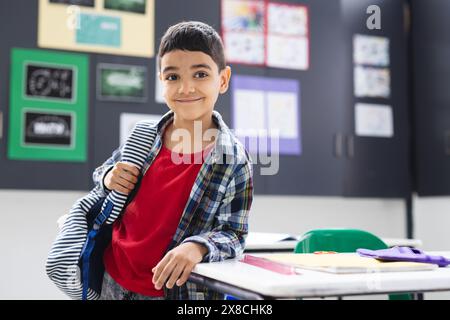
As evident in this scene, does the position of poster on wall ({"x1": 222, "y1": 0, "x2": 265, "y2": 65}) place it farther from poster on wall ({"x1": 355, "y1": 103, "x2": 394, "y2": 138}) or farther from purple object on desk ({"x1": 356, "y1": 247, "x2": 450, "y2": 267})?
purple object on desk ({"x1": 356, "y1": 247, "x2": 450, "y2": 267})

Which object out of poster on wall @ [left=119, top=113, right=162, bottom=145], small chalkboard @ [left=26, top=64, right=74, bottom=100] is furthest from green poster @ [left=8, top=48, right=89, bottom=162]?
poster on wall @ [left=119, top=113, right=162, bottom=145]

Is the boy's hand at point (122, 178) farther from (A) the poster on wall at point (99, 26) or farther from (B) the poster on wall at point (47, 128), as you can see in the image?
(A) the poster on wall at point (99, 26)

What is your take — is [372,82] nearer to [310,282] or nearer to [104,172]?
[104,172]

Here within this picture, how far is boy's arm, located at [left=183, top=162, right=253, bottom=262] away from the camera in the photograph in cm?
95

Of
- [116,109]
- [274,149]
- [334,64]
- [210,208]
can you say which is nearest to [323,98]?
[334,64]

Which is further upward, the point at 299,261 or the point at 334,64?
the point at 334,64

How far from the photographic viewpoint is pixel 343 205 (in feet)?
10.5

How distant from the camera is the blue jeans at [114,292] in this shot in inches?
40.4

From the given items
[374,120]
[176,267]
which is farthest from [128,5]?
[176,267]

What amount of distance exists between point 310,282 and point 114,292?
0.51 m

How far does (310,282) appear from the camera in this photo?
2.19 feet

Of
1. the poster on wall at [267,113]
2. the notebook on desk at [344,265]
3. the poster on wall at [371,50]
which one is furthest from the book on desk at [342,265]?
the poster on wall at [371,50]
